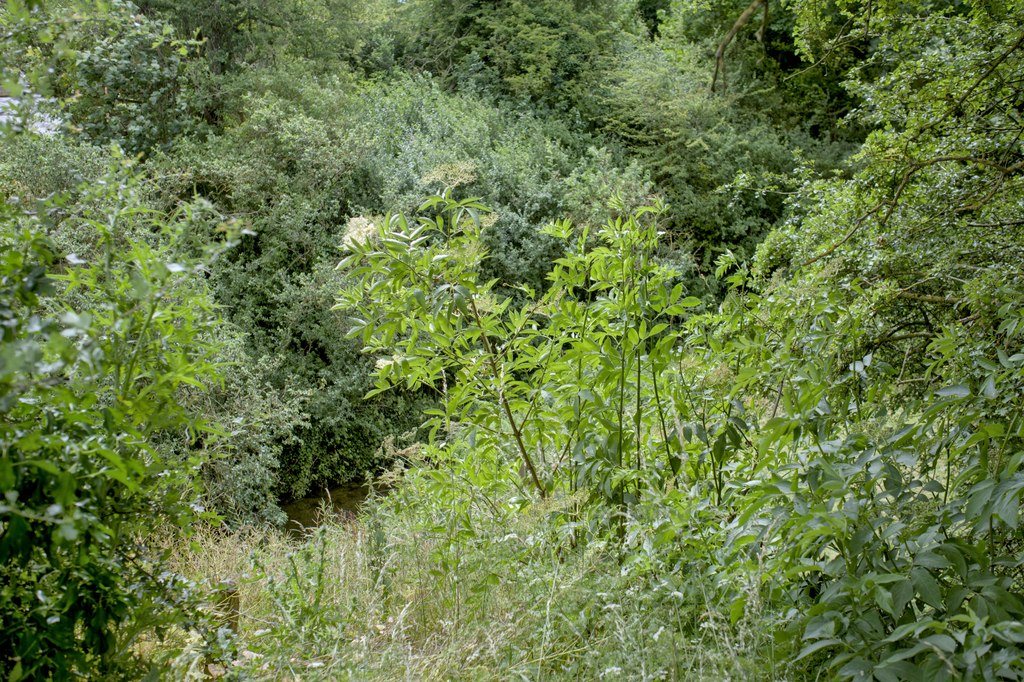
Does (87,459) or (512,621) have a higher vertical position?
(87,459)

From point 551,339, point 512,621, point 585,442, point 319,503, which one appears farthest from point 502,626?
point 319,503

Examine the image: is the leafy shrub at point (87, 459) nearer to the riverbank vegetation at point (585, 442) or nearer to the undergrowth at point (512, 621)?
the riverbank vegetation at point (585, 442)

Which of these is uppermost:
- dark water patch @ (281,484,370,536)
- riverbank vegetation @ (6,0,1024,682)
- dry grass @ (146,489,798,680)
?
riverbank vegetation @ (6,0,1024,682)

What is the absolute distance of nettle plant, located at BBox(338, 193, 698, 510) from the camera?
227cm

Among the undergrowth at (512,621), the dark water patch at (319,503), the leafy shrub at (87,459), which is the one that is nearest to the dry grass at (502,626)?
the undergrowth at (512,621)

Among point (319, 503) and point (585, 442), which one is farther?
point (319, 503)

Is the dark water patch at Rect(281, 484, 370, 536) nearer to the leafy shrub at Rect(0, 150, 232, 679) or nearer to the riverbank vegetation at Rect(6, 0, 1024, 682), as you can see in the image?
the riverbank vegetation at Rect(6, 0, 1024, 682)

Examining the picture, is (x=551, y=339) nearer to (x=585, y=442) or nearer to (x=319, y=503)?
(x=585, y=442)

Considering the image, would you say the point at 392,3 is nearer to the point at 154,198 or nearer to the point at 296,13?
the point at 296,13

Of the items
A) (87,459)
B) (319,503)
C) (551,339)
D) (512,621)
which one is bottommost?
(319,503)

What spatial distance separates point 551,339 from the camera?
8.82 feet

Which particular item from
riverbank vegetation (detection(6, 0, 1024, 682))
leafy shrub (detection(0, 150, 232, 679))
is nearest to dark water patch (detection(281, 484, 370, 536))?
riverbank vegetation (detection(6, 0, 1024, 682))

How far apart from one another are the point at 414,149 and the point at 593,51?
173 inches

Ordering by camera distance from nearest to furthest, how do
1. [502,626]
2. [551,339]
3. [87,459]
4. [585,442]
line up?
1. [87,459]
2. [502,626]
3. [585,442]
4. [551,339]
